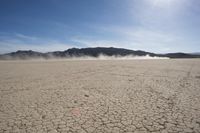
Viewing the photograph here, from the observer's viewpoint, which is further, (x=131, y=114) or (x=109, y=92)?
(x=109, y=92)

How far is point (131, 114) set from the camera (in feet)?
15.0

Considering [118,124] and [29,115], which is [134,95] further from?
[29,115]

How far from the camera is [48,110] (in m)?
4.91

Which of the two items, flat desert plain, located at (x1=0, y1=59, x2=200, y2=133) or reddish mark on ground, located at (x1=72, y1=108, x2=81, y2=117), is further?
reddish mark on ground, located at (x1=72, y1=108, x2=81, y2=117)

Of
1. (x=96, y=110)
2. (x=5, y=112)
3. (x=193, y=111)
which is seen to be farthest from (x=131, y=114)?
(x=5, y=112)

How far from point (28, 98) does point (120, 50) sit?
3898 inches

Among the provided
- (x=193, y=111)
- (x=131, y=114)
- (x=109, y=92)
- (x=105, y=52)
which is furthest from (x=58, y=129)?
(x=105, y=52)

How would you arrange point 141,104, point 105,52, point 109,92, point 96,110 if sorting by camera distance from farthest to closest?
point 105,52 → point 109,92 → point 141,104 → point 96,110

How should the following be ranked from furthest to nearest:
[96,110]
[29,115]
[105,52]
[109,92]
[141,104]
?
[105,52]
[109,92]
[141,104]
[96,110]
[29,115]

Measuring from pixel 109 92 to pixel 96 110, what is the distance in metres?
2.09

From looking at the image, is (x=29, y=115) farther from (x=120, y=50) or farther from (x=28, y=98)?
(x=120, y=50)

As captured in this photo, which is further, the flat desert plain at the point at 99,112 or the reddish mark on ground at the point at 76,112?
the reddish mark on ground at the point at 76,112

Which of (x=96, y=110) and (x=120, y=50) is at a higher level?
(x=120, y=50)

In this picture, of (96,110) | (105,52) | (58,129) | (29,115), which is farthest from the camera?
(105,52)
